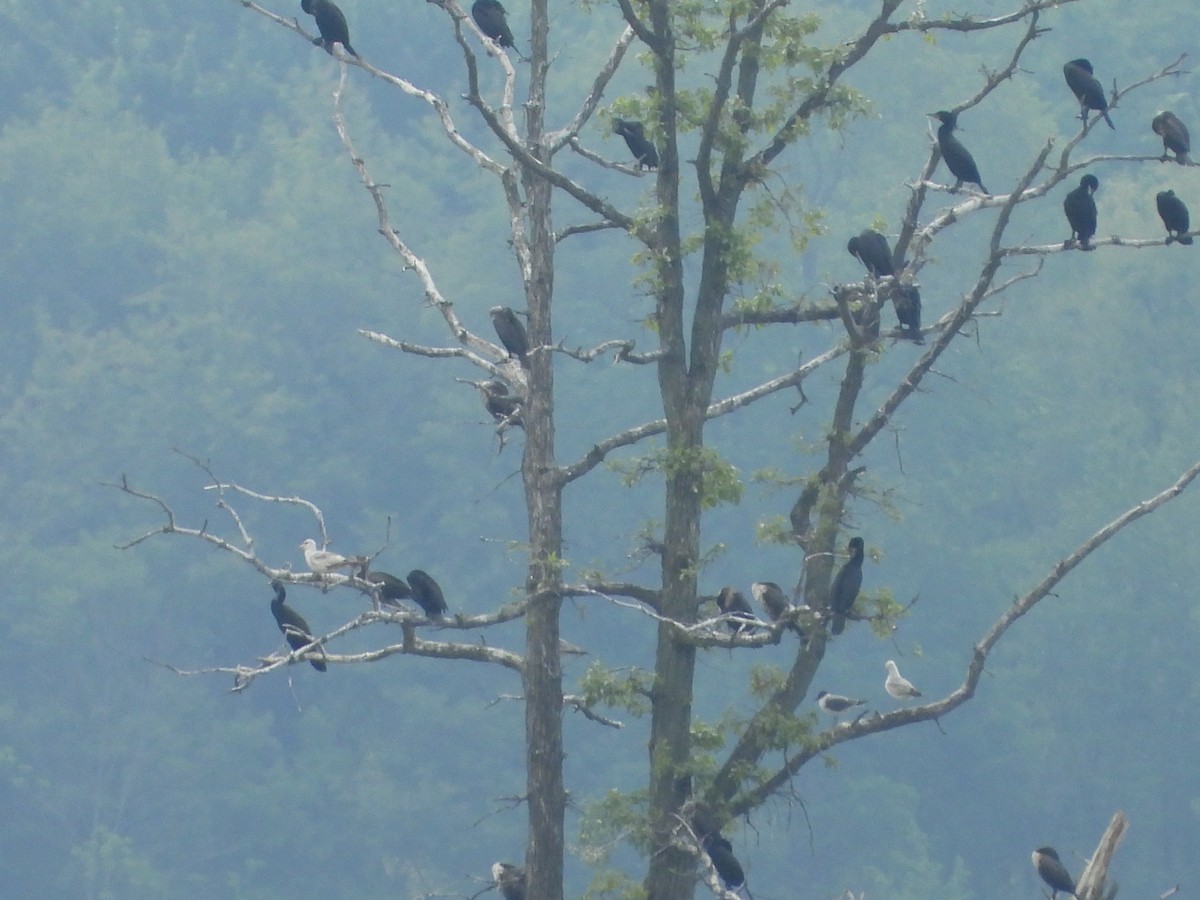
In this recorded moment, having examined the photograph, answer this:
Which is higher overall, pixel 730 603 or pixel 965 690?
pixel 730 603

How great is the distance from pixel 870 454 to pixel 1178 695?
694cm

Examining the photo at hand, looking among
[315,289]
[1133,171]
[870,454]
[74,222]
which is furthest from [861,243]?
[74,222]

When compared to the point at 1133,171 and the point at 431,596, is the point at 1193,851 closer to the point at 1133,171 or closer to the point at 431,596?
the point at 1133,171

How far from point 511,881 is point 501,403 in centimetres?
278

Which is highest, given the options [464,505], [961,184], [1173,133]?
[464,505]

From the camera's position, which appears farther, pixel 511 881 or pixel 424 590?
pixel 511 881

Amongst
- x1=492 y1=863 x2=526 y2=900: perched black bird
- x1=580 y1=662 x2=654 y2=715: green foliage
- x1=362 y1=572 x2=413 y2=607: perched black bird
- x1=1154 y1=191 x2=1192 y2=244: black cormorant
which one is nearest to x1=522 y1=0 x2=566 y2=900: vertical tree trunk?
x1=580 y1=662 x2=654 y2=715: green foliage

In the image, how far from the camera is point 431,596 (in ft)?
32.2

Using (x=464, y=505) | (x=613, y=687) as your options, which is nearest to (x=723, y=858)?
(x=613, y=687)

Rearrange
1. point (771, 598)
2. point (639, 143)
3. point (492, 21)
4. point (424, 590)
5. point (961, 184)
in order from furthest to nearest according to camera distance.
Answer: point (492, 21), point (639, 143), point (771, 598), point (424, 590), point (961, 184)

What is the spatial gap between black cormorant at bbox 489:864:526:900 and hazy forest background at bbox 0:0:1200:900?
14.4 meters

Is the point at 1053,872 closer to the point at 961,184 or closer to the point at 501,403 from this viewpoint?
the point at 961,184

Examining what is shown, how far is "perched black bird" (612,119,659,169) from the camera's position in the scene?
11.1 meters

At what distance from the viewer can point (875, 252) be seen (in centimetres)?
987
